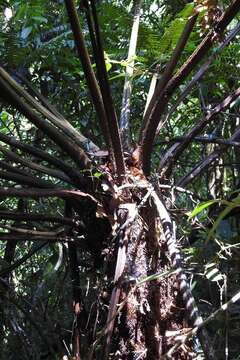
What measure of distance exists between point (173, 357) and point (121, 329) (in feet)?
0.51

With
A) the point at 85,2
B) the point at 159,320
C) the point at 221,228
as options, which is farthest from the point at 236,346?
the point at 85,2

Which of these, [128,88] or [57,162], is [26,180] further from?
[128,88]

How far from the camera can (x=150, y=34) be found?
188 cm

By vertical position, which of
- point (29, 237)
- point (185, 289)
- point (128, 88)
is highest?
point (128, 88)

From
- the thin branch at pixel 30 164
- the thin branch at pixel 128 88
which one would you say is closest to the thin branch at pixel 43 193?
the thin branch at pixel 30 164

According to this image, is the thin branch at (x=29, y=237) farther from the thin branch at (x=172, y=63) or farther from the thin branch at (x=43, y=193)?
the thin branch at (x=172, y=63)

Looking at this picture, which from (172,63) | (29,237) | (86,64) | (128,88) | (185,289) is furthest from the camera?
(128,88)

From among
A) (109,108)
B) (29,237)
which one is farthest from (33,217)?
(109,108)

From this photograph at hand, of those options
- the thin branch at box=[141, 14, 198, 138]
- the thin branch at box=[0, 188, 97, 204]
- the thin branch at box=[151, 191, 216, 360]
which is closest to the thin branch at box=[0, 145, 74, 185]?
the thin branch at box=[0, 188, 97, 204]

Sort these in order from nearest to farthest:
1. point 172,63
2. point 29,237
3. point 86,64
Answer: point 86,64 → point 172,63 → point 29,237

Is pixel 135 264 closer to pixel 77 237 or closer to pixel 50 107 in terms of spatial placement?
pixel 77 237

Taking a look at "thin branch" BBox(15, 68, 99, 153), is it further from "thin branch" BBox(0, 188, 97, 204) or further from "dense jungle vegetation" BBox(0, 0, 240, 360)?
"thin branch" BBox(0, 188, 97, 204)

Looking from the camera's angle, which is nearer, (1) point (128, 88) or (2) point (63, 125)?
(2) point (63, 125)

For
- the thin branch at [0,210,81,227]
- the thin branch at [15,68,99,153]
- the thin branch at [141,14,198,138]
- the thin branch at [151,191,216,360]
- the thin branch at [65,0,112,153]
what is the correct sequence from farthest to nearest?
the thin branch at [15,68,99,153] → the thin branch at [0,210,81,227] → the thin branch at [141,14,198,138] → the thin branch at [65,0,112,153] → the thin branch at [151,191,216,360]
